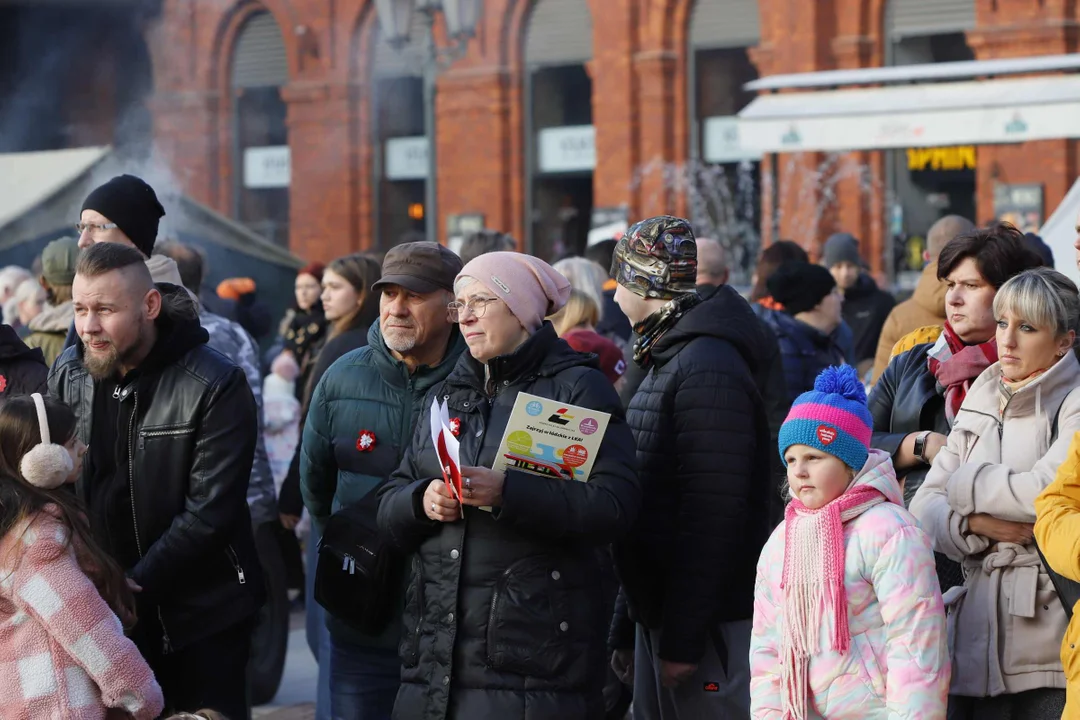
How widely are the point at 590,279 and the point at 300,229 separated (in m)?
21.4

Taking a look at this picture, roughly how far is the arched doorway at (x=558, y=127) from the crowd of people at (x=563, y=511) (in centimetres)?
2008

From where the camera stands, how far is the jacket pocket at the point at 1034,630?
4.18 meters

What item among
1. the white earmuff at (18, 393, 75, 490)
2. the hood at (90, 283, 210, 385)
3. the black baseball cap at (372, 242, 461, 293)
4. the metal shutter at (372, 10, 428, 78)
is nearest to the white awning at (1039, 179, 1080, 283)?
the black baseball cap at (372, 242, 461, 293)

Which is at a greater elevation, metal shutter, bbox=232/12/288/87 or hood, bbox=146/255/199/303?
metal shutter, bbox=232/12/288/87

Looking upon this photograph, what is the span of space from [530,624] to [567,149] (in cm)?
2193

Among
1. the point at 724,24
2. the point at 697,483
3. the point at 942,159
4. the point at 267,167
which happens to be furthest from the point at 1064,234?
the point at 267,167

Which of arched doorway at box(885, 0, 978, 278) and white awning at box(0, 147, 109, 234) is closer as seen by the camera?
white awning at box(0, 147, 109, 234)

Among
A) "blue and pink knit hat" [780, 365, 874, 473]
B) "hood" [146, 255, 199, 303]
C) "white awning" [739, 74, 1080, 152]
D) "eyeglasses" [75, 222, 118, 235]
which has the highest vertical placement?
"white awning" [739, 74, 1080, 152]

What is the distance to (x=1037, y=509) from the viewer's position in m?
A: 3.99

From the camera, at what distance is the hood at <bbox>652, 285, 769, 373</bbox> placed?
4.98m

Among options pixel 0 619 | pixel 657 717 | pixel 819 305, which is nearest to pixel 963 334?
pixel 657 717

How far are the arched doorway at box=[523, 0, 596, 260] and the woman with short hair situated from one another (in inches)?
830

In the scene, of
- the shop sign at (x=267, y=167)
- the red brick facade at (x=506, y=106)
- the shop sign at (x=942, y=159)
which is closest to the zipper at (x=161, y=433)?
the red brick facade at (x=506, y=106)

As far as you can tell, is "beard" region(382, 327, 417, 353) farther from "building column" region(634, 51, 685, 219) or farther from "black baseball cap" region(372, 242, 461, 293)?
"building column" region(634, 51, 685, 219)
